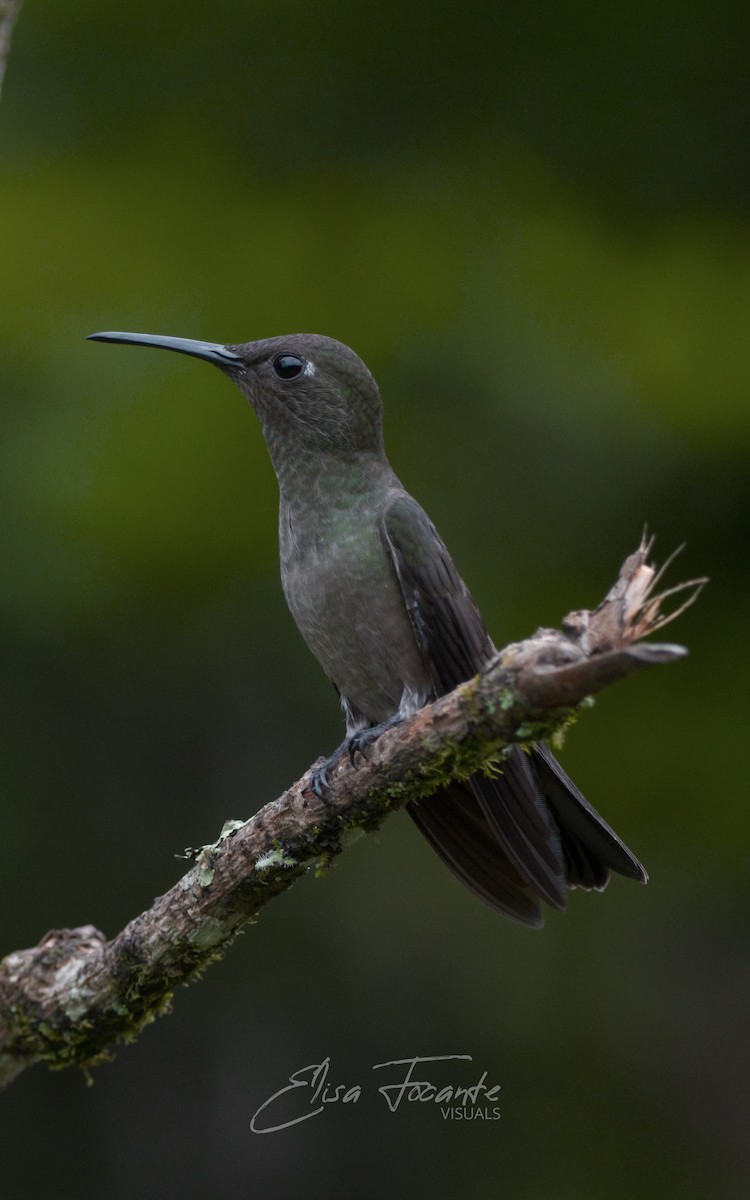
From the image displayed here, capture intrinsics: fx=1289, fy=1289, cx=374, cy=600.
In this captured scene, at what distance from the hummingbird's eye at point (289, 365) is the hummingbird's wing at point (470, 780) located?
2.30 feet

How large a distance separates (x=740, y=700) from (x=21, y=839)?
374 cm

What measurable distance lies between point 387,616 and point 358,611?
0.33 feet

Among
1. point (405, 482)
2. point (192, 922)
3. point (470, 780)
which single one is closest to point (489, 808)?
point (470, 780)

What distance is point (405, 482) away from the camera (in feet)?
21.1

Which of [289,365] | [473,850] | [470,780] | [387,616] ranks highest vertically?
[289,365]

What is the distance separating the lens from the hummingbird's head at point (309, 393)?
15.7 feet

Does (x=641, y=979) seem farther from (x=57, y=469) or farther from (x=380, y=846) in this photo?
(x=57, y=469)

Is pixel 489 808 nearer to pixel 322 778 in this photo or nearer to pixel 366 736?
pixel 366 736

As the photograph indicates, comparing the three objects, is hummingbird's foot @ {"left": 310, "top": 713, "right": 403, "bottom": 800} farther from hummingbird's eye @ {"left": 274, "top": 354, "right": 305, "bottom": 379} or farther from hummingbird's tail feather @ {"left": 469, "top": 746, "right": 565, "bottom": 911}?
hummingbird's eye @ {"left": 274, "top": 354, "right": 305, "bottom": 379}

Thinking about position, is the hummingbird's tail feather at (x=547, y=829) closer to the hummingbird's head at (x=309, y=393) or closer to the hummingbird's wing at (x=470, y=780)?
the hummingbird's wing at (x=470, y=780)

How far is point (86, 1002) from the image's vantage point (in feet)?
11.5

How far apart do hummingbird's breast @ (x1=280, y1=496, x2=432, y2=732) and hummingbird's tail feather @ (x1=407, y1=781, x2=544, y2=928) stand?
369 mm

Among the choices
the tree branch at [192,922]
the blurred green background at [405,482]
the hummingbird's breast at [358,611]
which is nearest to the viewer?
the tree branch at [192,922]

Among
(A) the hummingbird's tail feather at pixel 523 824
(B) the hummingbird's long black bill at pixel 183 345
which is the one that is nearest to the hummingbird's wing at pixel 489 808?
(A) the hummingbird's tail feather at pixel 523 824
